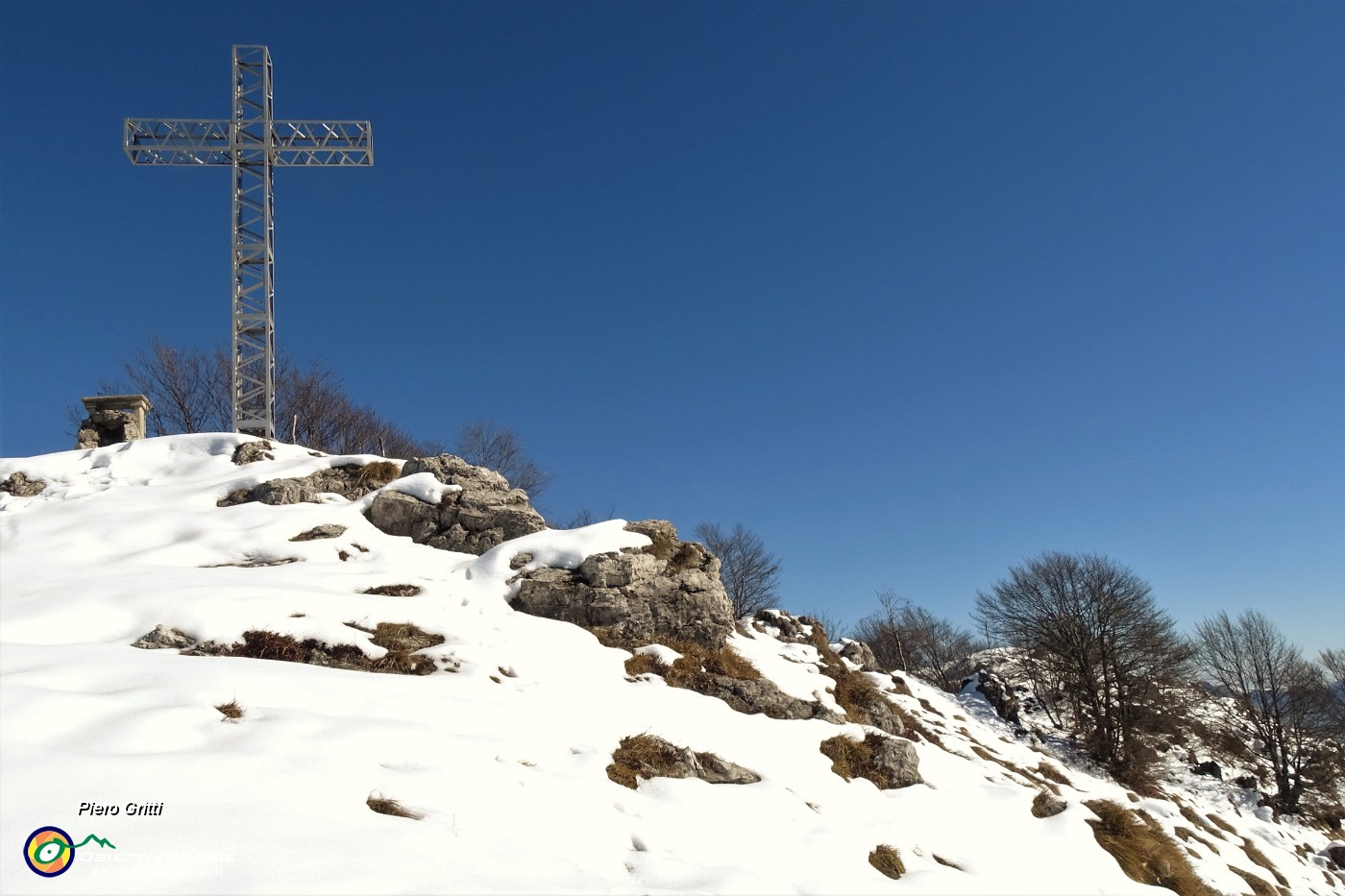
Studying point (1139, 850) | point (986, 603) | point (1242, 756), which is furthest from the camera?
point (986, 603)

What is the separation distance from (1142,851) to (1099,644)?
24209 mm

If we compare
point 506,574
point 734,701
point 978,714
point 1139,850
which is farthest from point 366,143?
point 978,714

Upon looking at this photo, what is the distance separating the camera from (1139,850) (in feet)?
25.3

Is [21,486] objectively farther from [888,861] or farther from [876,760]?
[888,861]

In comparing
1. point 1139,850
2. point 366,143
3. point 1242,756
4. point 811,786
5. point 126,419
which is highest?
point 366,143

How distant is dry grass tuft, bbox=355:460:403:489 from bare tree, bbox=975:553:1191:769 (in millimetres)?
25480

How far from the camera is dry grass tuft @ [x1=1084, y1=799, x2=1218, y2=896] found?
748 cm

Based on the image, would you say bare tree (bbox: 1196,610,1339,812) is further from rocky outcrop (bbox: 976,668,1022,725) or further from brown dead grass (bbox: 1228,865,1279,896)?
brown dead grass (bbox: 1228,865,1279,896)

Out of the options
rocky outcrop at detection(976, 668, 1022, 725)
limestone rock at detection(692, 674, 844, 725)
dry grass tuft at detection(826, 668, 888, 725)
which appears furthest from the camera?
rocky outcrop at detection(976, 668, 1022, 725)

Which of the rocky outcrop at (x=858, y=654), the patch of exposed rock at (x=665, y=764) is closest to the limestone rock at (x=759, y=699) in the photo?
the patch of exposed rock at (x=665, y=764)

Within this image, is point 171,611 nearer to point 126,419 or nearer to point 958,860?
point 958,860

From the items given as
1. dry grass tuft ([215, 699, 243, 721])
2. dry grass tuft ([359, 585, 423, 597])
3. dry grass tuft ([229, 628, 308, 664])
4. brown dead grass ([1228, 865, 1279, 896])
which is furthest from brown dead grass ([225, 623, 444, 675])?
brown dead grass ([1228, 865, 1279, 896])

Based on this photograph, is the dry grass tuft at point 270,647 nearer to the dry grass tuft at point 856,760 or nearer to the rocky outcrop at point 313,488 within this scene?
the dry grass tuft at point 856,760

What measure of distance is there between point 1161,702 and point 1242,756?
25.7ft
